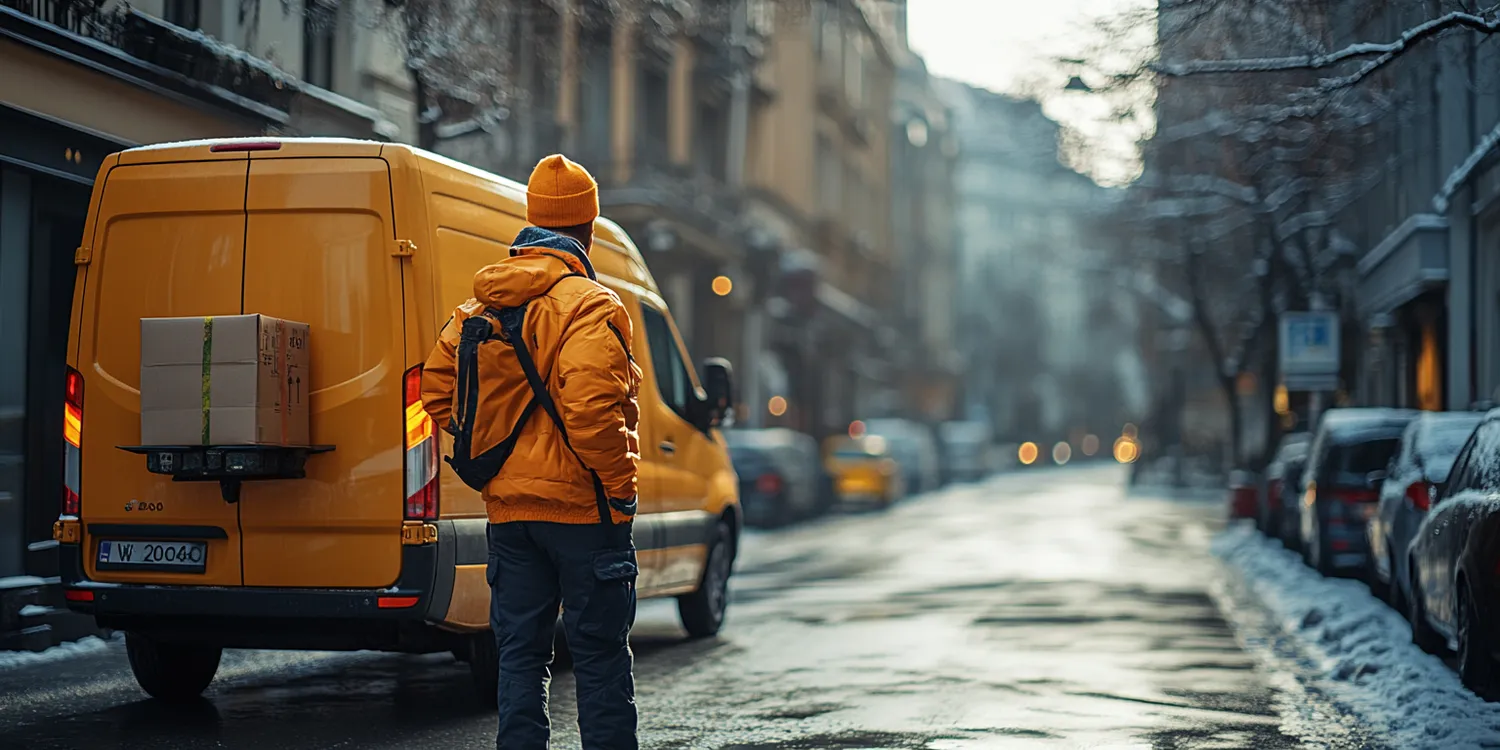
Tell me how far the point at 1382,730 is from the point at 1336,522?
9.36 metres

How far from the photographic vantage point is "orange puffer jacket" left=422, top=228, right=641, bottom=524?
548 centimetres

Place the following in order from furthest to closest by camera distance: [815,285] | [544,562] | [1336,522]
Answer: [815,285]
[1336,522]
[544,562]

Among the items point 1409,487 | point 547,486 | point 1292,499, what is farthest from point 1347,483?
point 547,486

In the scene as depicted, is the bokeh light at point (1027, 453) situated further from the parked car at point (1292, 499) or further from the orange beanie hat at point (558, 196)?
the orange beanie hat at point (558, 196)

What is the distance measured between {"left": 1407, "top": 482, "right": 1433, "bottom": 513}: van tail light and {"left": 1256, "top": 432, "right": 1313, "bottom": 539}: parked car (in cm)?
949

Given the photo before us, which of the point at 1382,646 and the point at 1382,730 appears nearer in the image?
the point at 1382,730

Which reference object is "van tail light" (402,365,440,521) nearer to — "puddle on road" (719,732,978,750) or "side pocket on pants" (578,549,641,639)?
"puddle on road" (719,732,978,750)

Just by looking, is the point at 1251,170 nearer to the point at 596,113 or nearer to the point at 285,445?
the point at 596,113

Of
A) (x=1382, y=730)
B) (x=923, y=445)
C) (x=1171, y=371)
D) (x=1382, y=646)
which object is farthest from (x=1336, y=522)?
(x=1171, y=371)

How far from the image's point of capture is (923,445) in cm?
5028

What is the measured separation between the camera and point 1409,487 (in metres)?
12.9

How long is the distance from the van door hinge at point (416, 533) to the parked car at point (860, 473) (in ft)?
103

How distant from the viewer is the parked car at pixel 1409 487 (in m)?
12.6

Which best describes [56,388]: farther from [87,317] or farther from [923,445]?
[923,445]
